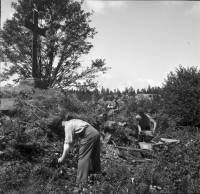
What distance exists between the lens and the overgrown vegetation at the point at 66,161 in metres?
4.15

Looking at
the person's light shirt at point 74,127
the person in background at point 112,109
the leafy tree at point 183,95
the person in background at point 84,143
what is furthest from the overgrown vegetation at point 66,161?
the leafy tree at point 183,95

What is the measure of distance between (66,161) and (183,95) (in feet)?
30.6

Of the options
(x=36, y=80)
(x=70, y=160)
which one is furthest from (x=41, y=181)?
(x=36, y=80)

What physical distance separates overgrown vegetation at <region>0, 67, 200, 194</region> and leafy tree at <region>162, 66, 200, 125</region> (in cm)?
431

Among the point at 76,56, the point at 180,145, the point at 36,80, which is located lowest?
the point at 180,145

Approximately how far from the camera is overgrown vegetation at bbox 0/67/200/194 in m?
4.15

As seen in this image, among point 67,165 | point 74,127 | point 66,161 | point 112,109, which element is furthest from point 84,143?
point 112,109

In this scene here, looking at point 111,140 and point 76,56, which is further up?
point 76,56

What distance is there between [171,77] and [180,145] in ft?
28.6

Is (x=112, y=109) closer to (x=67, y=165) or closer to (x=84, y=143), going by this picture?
(x=67, y=165)

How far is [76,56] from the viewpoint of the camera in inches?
616

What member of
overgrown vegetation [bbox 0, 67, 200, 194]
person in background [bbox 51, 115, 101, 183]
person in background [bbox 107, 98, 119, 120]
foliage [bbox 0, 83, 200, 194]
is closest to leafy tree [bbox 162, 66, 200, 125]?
person in background [bbox 107, 98, 119, 120]

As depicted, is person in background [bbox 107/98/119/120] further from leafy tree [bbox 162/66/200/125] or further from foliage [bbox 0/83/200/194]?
foliage [bbox 0/83/200/194]

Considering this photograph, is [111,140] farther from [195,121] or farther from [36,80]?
[195,121]
